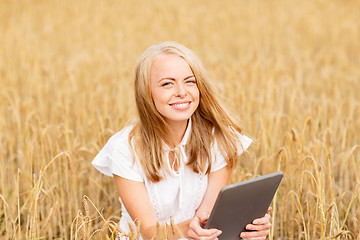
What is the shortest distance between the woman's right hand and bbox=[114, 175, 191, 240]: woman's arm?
0.06 metres

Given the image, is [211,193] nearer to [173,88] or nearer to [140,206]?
[140,206]

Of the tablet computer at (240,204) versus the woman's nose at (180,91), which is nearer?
the tablet computer at (240,204)

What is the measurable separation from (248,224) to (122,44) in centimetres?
371

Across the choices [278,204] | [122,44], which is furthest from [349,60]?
[278,204]

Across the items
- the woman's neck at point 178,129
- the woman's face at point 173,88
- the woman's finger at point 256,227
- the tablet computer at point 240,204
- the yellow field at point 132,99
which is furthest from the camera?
the yellow field at point 132,99

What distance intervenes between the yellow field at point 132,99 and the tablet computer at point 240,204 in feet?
0.79

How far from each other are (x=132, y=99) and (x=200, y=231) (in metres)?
1.74

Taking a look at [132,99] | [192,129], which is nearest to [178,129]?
[192,129]

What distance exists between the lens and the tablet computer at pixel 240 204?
1.39 metres

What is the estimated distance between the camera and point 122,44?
503 centimetres

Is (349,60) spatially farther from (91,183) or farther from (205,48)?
(91,183)

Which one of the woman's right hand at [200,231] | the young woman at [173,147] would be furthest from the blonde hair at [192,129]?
the woman's right hand at [200,231]

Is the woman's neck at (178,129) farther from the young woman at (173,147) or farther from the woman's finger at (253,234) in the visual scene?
the woman's finger at (253,234)

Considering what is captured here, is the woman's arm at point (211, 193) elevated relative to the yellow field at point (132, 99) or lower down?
lower down
